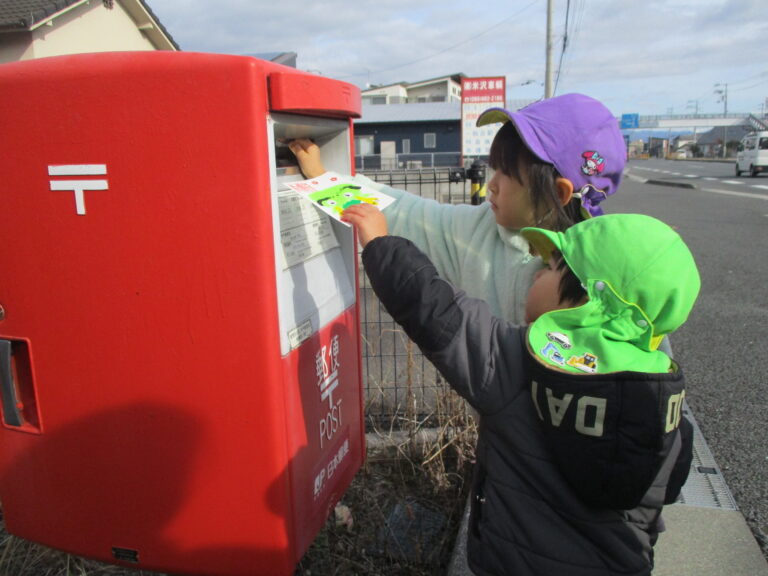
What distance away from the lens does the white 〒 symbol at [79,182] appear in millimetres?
1288

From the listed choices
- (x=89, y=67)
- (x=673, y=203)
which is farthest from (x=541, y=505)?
(x=673, y=203)

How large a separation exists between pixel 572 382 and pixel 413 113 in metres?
34.3

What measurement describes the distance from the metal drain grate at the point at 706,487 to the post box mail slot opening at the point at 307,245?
1522 millimetres

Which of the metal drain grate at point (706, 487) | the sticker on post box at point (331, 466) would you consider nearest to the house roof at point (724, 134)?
the metal drain grate at point (706, 487)

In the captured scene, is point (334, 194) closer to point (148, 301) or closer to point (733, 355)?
point (148, 301)

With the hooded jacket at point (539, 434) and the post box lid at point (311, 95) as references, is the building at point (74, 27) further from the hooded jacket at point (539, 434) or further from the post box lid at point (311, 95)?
the hooded jacket at point (539, 434)

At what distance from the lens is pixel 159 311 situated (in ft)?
4.35

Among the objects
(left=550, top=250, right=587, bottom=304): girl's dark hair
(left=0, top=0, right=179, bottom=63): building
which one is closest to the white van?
(left=0, top=0, right=179, bottom=63): building

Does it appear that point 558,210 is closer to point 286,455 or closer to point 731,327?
point 286,455

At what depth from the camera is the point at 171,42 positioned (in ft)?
50.4

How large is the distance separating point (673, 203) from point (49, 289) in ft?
49.9

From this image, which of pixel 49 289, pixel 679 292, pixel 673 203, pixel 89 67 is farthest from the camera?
pixel 673 203

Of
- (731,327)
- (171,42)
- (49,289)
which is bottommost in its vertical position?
(731,327)

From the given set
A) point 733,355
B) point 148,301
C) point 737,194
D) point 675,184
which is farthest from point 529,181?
point 675,184
